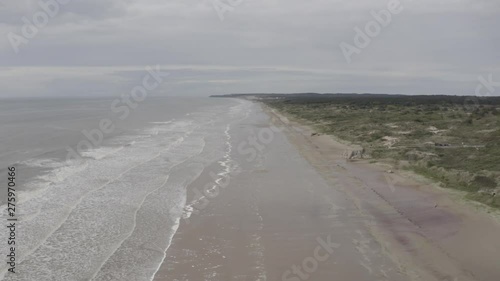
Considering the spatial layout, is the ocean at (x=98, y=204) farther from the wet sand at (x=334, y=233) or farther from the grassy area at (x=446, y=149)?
A: the grassy area at (x=446, y=149)

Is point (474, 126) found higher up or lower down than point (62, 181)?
higher up

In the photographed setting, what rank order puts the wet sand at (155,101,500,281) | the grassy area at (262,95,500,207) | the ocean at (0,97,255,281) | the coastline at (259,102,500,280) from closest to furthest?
1. the wet sand at (155,101,500,281)
2. the coastline at (259,102,500,280)
3. the ocean at (0,97,255,281)
4. the grassy area at (262,95,500,207)

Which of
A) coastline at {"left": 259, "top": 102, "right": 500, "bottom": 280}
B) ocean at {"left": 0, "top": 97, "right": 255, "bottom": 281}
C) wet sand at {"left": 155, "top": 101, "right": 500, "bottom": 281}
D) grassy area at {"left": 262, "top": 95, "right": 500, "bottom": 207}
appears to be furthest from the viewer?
grassy area at {"left": 262, "top": 95, "right": 500, "bottom": 207}

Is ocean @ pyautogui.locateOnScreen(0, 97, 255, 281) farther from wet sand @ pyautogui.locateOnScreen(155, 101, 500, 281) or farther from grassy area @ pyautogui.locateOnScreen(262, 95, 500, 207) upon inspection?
grassy area @ pyautogui.locateOnScreen(262, 95, 500, 207)

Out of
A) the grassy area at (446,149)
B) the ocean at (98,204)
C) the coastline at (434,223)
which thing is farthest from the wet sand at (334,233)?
the grassy area at (446,149)

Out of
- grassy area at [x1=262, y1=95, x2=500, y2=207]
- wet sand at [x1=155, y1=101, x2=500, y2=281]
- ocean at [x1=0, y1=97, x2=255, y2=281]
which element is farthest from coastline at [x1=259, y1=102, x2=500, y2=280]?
ocean at [x1=0, y1=97, x2=255, y2=281]

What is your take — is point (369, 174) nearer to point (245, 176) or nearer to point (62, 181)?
point (245, 176)

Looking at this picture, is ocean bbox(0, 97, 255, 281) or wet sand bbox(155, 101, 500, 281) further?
ocean bbox(0, 97, 255, 281)

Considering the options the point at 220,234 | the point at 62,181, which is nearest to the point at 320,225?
the point at 220,234

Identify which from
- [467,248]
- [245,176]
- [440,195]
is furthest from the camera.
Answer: [245,176]
